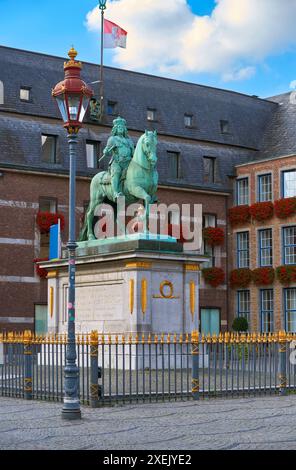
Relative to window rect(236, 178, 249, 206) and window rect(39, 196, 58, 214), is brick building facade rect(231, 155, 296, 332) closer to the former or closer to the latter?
window rect(236, 178, 249, 206)

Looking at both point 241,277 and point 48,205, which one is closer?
point 48,205

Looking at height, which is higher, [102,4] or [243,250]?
[102,4]

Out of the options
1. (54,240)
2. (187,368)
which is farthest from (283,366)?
(54,240)

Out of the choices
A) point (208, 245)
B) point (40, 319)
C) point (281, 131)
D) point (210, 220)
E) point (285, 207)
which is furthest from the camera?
point (281, 131)

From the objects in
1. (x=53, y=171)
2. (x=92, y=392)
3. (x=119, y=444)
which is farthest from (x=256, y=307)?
(x=119, y=444)

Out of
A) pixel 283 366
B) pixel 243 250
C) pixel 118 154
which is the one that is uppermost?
pixel 118 154

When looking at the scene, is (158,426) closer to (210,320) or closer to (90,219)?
(90,219)

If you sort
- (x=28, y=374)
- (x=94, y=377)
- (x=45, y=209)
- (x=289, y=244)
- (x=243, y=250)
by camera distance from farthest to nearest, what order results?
1. (x=243, y=250)
2. (x=289, y=244)
3. (x=45, y=209)
4. (x=28, y=374)
5. (x=94, y=377)

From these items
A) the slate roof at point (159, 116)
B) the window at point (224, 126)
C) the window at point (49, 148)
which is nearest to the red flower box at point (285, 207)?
the slate roof at point (159, 116)

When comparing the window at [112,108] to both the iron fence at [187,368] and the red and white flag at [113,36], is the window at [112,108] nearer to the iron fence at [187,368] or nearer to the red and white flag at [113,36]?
the red and white flag at [113,36]

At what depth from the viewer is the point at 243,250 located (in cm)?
4912

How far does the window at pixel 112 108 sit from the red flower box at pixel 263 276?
1110 centimetres

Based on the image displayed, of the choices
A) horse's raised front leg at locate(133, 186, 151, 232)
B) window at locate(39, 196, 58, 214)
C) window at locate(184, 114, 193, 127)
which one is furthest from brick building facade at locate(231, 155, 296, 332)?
horse's raised front leg at locate(133, 186, 151, 232)

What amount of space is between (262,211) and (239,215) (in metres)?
1.91
